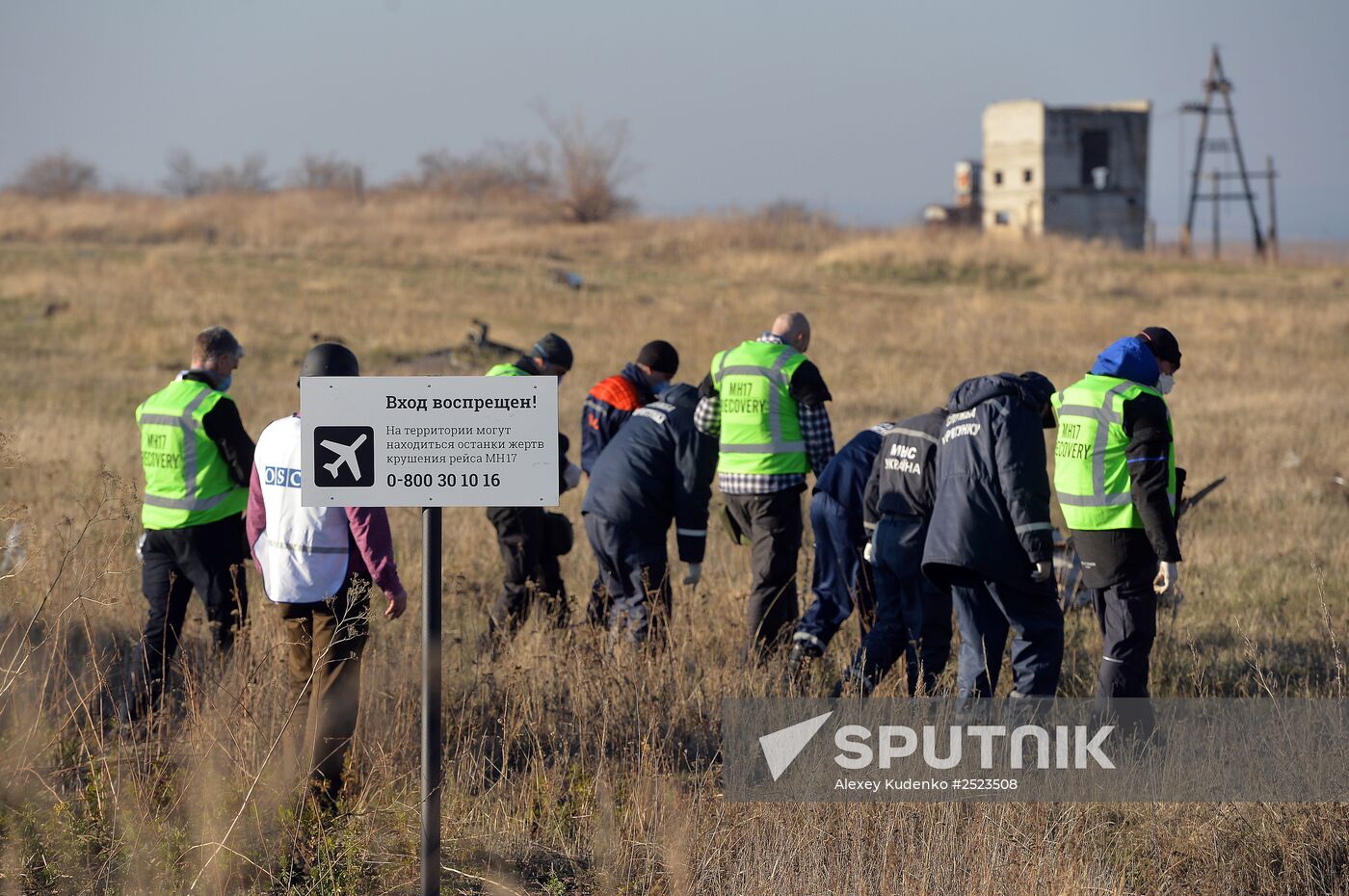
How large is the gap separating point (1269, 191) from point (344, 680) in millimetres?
55207

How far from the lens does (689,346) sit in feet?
74.2

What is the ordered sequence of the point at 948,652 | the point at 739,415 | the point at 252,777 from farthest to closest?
the point at 739,415 → the point at 948,652 → the point at 252,777

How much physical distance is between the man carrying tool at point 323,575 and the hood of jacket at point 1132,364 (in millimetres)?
3300

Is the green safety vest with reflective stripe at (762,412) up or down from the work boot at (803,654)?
up

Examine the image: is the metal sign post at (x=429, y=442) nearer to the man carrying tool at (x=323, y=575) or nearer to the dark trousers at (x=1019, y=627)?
the man carrying tool at (x=323, y=575)

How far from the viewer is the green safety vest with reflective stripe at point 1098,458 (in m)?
5.69

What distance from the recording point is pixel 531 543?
7.45 meters

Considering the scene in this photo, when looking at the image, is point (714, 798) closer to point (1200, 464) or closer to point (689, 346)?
point (1200, 464)

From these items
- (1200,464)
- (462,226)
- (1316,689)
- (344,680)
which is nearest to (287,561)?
(344,680)

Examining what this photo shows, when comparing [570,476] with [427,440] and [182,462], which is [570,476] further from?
[427,440]

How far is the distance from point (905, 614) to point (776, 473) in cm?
123

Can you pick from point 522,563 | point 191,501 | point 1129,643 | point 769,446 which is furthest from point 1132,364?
point 191,501
